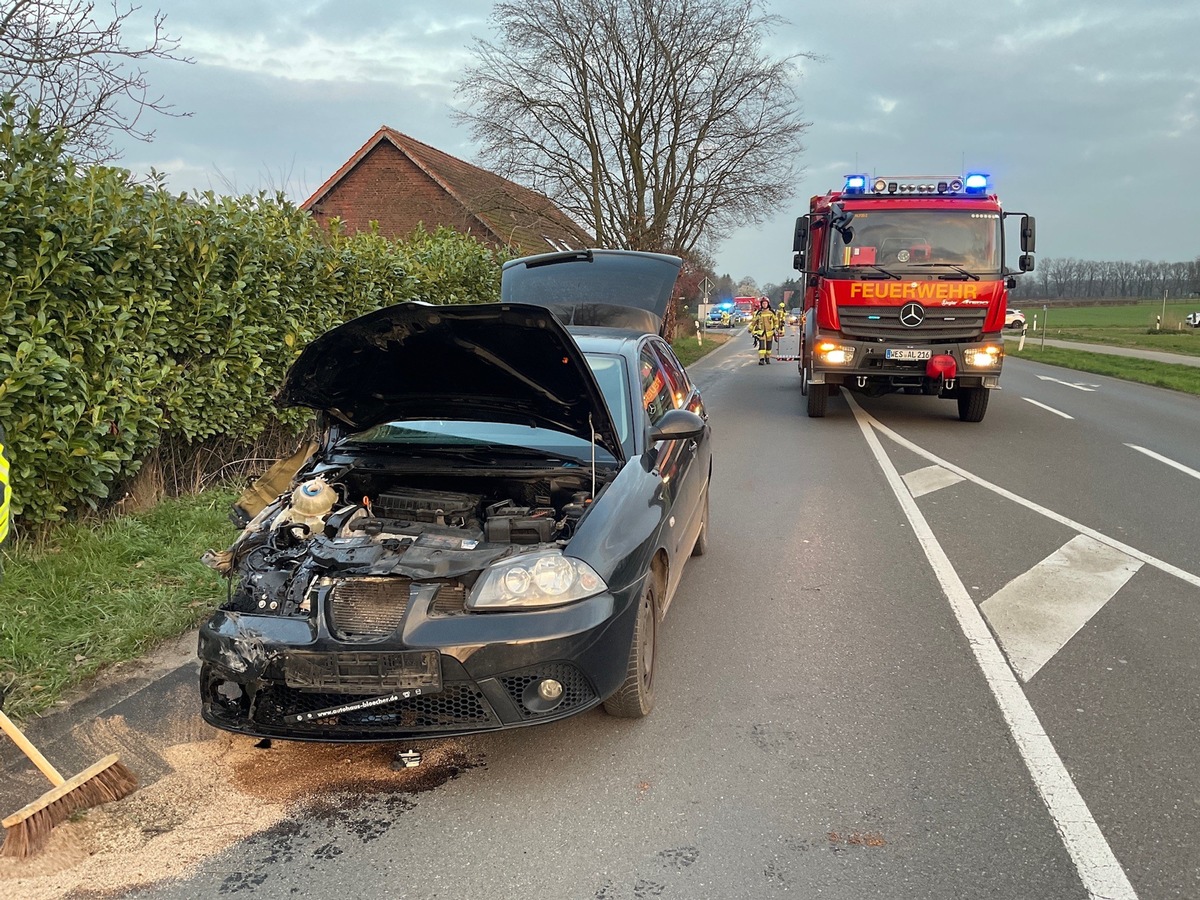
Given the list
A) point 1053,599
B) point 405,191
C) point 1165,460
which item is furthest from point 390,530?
point 405,191

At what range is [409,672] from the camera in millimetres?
2936

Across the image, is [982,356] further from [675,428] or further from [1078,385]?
[1078,385]

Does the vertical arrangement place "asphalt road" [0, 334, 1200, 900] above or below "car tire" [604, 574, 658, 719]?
below

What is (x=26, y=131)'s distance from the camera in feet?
16.0

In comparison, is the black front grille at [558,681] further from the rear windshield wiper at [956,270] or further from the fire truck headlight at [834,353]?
the rear windshield wiper at [956,270]

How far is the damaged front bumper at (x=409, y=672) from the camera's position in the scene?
2939mm

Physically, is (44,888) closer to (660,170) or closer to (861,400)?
(861,400)

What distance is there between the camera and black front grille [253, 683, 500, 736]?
299cm

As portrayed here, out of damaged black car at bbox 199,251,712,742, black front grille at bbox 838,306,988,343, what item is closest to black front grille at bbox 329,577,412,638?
damaged black car at bbox 199,251,712,742

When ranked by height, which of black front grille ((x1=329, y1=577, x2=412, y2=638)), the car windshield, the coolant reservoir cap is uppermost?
the car windshield

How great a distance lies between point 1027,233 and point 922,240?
138cm

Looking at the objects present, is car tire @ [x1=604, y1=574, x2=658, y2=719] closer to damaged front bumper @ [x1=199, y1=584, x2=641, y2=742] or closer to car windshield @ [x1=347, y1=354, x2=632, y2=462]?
damaged front bumper @ [x1=199, y1=584, x2=641, y2=742]

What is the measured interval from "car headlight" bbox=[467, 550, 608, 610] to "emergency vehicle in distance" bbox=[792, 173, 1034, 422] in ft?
30.3

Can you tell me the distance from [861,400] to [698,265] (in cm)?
1409
